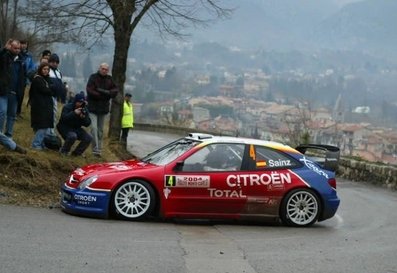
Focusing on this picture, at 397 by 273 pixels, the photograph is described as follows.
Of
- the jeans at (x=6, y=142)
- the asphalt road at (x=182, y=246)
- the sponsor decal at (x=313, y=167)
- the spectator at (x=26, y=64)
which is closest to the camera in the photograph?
the asphalt road at (x=182, y=246)

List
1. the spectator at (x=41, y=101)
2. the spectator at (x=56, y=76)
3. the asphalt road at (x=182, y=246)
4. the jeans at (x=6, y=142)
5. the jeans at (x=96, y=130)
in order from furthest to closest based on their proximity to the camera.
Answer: the jeans at (x=96, y=130) → the spectator at (x=56, y=76) → the spectator at (x=41, y=101) → the jeans at (x=6, y=142) → the asphalt road at (x=182, y=246)

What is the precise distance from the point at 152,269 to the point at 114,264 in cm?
42

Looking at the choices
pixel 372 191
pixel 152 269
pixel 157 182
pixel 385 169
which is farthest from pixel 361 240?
pixel 385 169

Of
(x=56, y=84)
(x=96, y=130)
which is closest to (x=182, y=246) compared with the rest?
(x=56, y=84)

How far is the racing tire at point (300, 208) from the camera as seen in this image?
10.6 meters

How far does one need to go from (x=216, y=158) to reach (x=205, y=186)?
0.56 m

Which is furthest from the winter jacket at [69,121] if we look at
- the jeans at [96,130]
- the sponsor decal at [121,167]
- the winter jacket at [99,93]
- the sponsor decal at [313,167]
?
the sponsor decal at [313,167]

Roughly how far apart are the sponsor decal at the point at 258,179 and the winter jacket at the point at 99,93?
4.59 metres

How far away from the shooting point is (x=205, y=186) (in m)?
10.1

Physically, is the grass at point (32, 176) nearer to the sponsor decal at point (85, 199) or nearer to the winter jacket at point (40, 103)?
the winter jacket at point (40, 103)

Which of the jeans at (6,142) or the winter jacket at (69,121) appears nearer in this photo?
the jeans at (6,142)

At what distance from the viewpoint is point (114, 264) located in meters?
6.88

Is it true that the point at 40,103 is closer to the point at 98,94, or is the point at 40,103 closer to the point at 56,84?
the point at 56,84

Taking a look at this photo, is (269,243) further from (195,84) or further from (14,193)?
(195,84)
